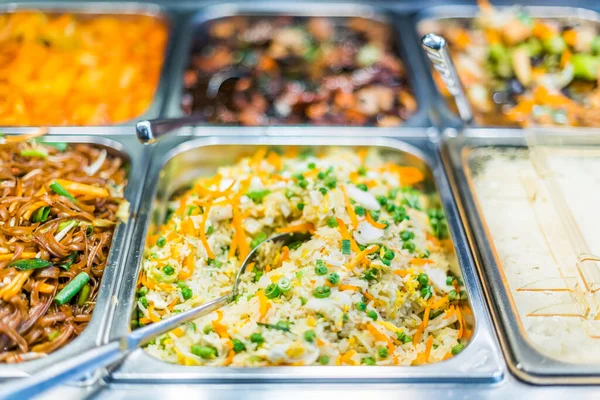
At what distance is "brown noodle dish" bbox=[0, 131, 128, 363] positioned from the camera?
1.86m

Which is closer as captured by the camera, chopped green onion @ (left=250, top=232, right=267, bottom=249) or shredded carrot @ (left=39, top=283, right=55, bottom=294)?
shredded carrot @ (left=39, top=283, right=55, bottom=294)

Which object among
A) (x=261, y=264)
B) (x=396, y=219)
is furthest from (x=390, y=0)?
(x=261, y=264)

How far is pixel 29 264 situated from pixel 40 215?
0.85 ft

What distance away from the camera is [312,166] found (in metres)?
2.47

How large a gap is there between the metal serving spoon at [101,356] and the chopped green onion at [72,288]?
32 centimetres

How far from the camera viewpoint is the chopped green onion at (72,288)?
193cm

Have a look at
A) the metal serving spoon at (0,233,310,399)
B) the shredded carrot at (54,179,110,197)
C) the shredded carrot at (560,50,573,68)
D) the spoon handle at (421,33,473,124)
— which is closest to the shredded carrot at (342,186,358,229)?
the metal serving spoon at (0,233,310,399)

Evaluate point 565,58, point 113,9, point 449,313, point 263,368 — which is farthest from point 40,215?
point 565,58

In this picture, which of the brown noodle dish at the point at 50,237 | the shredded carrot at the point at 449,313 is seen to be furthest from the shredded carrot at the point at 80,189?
the shredded carrot at the point at 449,313

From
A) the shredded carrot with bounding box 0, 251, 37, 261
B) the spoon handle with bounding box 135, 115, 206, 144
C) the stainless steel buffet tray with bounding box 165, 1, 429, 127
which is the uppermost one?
the stainless steel buffet tray with bounding box 165, 1, 429, 127

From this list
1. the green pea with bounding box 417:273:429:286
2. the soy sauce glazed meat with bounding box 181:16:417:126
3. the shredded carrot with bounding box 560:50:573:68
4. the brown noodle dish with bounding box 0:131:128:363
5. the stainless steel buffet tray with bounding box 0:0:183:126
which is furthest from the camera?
the stainless steel buffet tray with bounding box 0:0:183:126

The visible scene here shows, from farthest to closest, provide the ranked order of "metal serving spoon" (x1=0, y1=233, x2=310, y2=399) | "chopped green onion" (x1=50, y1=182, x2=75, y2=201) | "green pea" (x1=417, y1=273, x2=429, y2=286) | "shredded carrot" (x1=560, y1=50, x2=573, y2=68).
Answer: "shredded carrot" (x1=560, y1=50, x2=573, y2=68), "chopped green onion" (x1=50, y1=182, x2=75, y2=201), "green pea" (x1=417, y1=273, x2=429, y2=286), "metal serving spoon" (x1=0, y1=233, x2=310, y2=399)

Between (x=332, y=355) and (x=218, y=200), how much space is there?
868 mm

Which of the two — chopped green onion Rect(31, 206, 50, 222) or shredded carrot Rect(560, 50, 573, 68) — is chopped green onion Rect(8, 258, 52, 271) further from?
shredded carrot Rect(560, 50, 573, 68)
